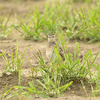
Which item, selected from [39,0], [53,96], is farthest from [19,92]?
[39,0]

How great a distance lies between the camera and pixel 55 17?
17.8 feet

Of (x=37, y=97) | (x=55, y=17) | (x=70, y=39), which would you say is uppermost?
(x=55, y=17)

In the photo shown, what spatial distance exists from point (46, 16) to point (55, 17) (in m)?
0.23

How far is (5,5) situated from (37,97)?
6.15 meters

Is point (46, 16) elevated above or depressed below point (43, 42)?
above

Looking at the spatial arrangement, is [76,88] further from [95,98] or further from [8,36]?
[8,36]

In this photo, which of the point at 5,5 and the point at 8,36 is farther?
the point at 5,5

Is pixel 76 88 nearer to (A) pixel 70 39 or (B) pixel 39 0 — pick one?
(A) pixel 70 39

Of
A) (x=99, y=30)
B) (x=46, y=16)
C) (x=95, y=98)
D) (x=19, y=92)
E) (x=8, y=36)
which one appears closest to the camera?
(x=95, y=98)

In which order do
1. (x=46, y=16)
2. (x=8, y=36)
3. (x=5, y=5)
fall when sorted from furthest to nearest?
(x=5, y=5), (x=46, y=16), (x=8, y=36)

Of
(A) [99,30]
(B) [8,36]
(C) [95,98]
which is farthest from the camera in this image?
(B) [8,36]

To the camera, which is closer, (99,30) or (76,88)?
(76,88)

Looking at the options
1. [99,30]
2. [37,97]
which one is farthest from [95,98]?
[99,30]

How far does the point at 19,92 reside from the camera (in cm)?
286
